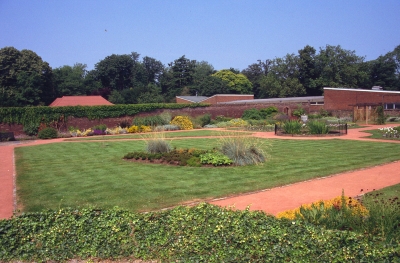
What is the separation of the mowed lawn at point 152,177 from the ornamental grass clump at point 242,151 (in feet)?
1.40

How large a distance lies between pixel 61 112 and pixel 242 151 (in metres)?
24.0

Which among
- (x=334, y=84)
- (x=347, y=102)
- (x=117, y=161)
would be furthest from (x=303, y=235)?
(x=334, y=84)

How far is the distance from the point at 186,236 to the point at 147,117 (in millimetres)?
30657

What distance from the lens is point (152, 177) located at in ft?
35.0

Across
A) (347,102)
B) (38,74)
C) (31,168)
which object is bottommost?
(31,168)

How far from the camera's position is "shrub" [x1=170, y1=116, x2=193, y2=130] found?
113 ft

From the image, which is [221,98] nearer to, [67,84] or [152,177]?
[67,84]

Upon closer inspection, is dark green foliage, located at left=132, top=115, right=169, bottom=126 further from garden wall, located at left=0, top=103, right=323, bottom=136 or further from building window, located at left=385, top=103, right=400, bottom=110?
building window, located at left=385, top=103, right=400, bottom=110

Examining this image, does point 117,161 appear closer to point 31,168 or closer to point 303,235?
point 31,168

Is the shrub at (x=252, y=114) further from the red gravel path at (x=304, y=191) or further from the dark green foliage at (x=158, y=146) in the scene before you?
the red gravel path at (x=304, y=191)

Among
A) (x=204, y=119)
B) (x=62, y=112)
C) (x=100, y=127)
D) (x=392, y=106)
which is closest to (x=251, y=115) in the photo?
(x=204, y=119)

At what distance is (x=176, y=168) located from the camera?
12008mm

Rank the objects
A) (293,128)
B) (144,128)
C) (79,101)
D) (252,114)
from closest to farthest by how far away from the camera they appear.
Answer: (293,128) < (144,128) < (252,114) < (79,101)

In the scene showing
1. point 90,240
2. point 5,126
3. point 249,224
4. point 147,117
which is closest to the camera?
point 249,224
